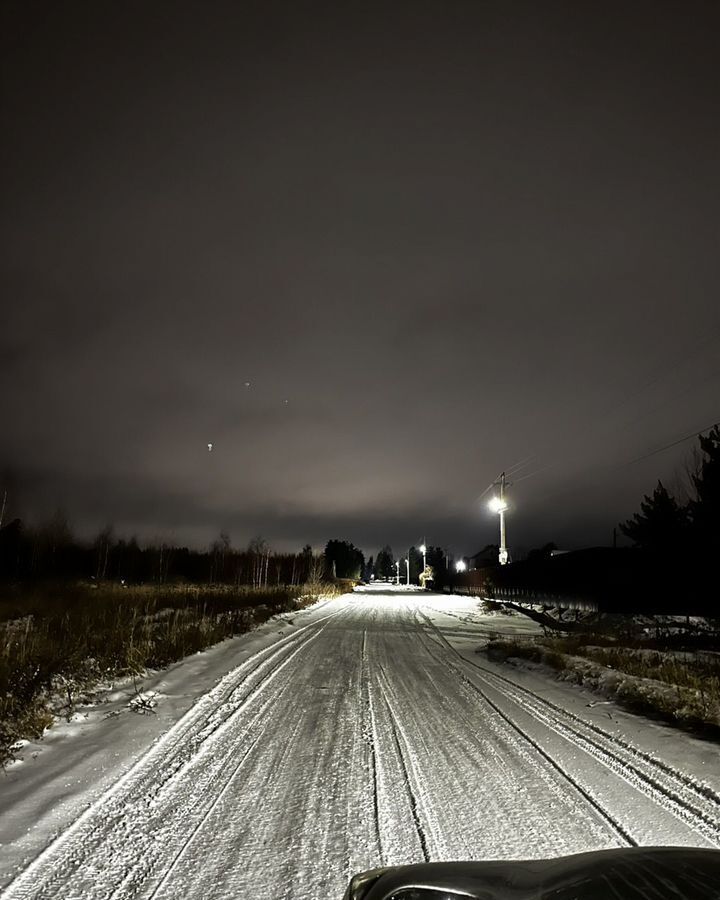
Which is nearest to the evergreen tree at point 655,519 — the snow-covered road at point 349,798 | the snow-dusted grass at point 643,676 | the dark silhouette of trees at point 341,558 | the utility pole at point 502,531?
the utility pole at point 502,531

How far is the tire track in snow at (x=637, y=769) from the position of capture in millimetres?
3793

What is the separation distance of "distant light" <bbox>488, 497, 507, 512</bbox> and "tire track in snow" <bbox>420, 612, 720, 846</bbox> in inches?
1361

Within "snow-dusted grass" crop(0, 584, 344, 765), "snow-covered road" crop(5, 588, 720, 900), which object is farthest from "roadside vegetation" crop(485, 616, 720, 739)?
"snow-dusted grass" crop(0, 584, 344, 765)

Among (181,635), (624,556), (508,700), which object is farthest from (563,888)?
(624,556)

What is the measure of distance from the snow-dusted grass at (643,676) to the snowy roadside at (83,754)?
19.3 feet

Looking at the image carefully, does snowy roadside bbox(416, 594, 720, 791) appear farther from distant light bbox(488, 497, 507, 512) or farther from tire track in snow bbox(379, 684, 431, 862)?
distant light bbox(488, 497, 507, 512)

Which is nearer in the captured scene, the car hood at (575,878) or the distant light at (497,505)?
the car hood at (575,878)

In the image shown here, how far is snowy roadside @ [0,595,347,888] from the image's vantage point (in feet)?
11.6

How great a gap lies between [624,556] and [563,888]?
22.1m

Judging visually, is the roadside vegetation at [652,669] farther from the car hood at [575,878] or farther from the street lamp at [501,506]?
the street lamp at [501,506]

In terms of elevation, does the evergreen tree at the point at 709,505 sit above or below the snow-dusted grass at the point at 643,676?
above

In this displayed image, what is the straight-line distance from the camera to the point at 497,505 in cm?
4200

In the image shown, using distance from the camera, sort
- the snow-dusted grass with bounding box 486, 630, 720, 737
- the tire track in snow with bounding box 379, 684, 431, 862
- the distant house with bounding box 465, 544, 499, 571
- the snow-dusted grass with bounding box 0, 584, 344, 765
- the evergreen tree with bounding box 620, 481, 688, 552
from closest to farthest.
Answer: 1. the tire track in snow with bounding box 379, 684, 431, 862
2. the snow-dusted grass with bounding box 0, 584, 344, 765
3. the snow-dusted grass with bounding box 486, 630, 720, 737
4. the evergreen tree with bounding box 620, 481, 688, 552
5. the distant house with bounding box 465, 544, 499, 571

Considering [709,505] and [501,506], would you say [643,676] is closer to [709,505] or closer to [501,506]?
[709,505]
